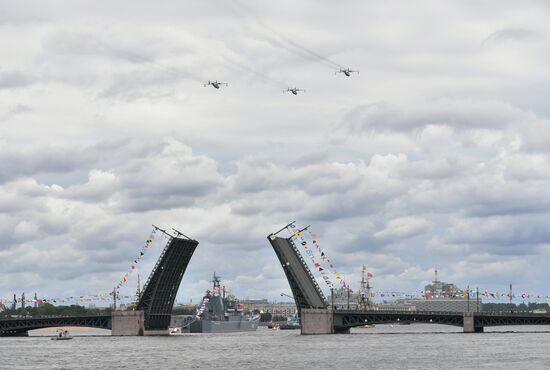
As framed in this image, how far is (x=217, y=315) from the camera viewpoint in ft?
565

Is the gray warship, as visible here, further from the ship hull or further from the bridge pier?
the bridge pier

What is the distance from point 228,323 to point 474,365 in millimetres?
105525

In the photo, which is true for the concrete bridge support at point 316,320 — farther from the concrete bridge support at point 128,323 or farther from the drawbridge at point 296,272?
the concrete bridge support at point 128,323

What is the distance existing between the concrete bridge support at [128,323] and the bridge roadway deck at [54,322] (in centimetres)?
295

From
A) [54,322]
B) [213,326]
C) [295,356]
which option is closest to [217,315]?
[213,326]

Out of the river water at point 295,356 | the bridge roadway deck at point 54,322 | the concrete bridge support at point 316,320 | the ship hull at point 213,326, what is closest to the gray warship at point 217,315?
the ship hull at point 213,326

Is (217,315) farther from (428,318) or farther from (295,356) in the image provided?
(295,356)

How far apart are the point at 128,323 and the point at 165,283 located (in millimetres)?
11026

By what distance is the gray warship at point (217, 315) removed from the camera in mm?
168625

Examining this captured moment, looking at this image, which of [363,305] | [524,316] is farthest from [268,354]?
[363,305]

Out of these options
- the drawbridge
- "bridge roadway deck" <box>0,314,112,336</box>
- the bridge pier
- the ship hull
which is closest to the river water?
the drawbridge

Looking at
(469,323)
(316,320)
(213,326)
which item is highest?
(316,320)

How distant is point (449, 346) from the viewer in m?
93.8

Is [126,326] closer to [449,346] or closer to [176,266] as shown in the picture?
[176,266]
